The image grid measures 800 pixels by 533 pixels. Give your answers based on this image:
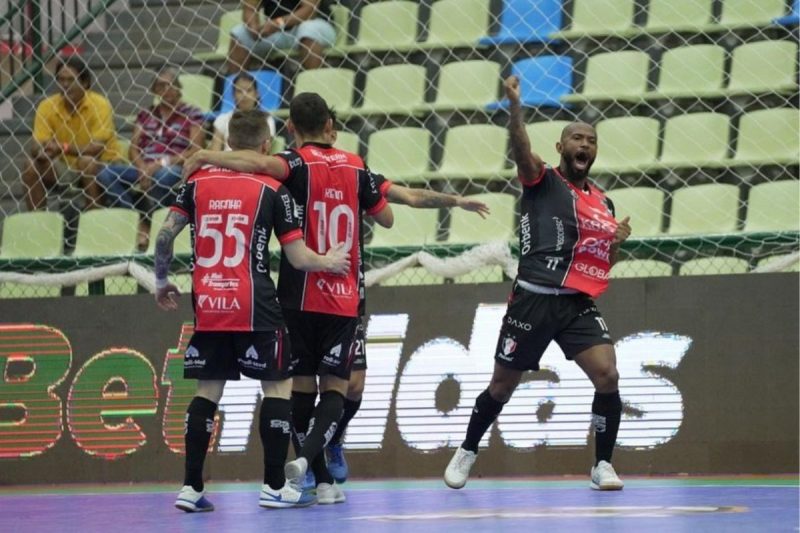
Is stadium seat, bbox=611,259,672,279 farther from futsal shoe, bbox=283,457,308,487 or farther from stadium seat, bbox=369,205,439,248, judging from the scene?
futsal shoe, bbox=283,457,308,487

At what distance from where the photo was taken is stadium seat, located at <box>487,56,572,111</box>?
38.9 ft

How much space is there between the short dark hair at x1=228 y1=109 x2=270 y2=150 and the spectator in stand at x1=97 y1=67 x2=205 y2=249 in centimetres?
438

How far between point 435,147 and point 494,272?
6.63 feet

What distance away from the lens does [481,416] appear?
841 centimetres

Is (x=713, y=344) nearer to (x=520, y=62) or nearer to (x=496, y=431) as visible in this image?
(x=496, y=431)

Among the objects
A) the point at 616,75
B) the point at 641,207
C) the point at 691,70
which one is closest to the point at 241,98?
the point at 616,75

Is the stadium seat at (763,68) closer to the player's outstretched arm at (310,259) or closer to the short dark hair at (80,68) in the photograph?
the player's outstretched arm at (310,259)

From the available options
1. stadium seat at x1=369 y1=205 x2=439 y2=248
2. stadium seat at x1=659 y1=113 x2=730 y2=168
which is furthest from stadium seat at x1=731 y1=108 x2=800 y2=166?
stadium seat at x1=369 y1=205 x2=439 y2=248

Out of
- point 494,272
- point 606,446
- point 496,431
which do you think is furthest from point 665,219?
point 606,446

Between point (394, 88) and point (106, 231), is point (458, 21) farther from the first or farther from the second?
point (106, 231)

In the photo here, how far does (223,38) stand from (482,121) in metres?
2.84

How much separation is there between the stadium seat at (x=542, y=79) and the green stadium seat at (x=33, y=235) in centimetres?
356

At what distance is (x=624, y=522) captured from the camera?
6430mm

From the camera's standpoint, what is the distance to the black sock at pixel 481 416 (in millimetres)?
8367
